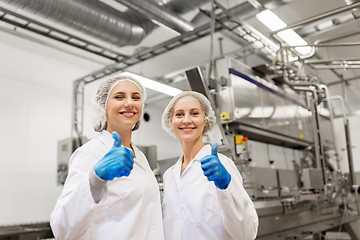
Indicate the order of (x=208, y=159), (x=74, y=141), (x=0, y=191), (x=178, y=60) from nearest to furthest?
(x=208, y=159)
(x=0, y=191)
(x=74, y=141)
(x=178, y=60)

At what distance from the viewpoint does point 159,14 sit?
3025 mm

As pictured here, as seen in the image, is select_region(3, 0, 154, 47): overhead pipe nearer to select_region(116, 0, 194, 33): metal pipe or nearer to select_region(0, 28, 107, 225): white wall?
select_region(116, 0, 194, 33): metal pipe

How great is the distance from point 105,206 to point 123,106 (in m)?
0.38

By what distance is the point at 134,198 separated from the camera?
3.70ft

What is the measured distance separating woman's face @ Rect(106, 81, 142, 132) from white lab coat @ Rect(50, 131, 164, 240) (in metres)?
0.07

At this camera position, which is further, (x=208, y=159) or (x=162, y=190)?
(x=162, y=190)

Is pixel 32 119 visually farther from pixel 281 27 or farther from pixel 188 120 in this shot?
pixel 188 120

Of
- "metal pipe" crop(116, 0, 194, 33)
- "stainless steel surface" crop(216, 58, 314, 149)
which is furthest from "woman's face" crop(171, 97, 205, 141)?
"metal pipe" crop(116, 0, 194, 33)

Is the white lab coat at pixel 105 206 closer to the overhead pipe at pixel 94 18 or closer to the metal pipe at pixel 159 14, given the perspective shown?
the metal pipe at pixel 159 14

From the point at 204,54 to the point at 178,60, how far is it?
488mm

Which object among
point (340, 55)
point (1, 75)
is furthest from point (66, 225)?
point (1, 75)

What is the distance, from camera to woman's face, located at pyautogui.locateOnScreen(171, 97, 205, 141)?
1.42 metres

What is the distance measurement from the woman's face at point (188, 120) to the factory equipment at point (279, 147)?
3.09 ft

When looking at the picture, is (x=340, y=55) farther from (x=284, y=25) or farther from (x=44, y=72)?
(x=44, y=72)
